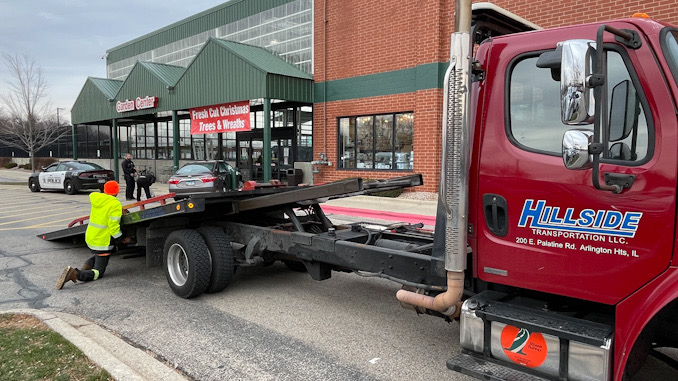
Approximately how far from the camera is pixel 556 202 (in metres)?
2.82

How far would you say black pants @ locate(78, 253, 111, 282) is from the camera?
6168 millimetres

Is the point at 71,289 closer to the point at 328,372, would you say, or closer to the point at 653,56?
the point at 328,372

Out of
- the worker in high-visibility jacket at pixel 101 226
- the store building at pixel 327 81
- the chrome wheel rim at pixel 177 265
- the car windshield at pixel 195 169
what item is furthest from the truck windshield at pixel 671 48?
the car windshield at pixel 195 169

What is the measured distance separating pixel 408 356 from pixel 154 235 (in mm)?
3538

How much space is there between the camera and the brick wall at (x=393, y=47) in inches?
518

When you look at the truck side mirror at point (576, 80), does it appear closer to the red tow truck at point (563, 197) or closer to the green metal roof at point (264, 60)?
the red tow truck at point (563, 197)

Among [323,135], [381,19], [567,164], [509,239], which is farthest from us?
[323,135]

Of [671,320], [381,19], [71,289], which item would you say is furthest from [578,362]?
[381,19]

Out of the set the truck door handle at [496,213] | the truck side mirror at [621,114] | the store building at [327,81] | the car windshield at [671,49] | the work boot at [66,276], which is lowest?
the work boot at [66,276]

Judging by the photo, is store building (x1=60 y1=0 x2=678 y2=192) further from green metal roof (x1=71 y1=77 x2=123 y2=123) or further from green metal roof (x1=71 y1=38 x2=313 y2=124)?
green metal roof (x1=71 y1=77 x2=123 y2=123)

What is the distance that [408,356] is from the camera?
395 cm

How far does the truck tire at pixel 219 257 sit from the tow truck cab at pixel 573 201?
2.94 metres

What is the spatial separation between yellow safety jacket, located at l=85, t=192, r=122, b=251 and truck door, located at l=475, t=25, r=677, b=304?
4823 mm

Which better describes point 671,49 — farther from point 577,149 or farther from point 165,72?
point 165,72
